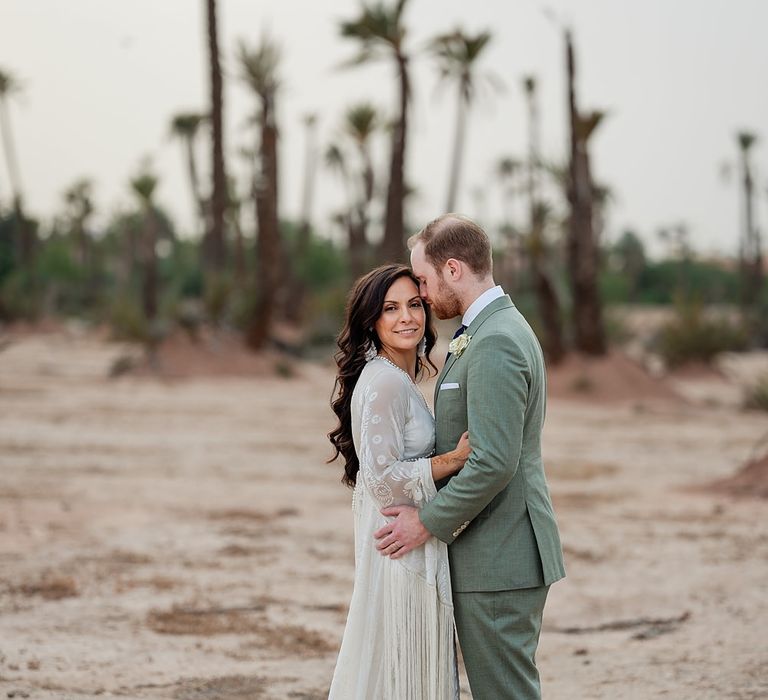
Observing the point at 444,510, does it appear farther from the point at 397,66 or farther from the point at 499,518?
the point at 397,66

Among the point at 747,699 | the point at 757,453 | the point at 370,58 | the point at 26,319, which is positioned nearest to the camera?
the point at 747,699

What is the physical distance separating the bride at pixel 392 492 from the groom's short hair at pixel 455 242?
0.16m

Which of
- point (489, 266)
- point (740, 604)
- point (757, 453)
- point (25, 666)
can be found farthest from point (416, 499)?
point (757, 453)

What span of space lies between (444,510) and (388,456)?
0.24 metres

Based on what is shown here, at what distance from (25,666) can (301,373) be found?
2121 cm

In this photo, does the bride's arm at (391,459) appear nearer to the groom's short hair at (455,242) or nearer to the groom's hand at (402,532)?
the groom's hand at (402,532)

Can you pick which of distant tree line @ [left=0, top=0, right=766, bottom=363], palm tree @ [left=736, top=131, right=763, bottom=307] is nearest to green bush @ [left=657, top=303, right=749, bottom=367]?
distant tree line @ [left=0, top=0, right=766, bottom=363]

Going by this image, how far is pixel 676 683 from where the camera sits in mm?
5594

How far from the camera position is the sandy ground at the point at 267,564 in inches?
226

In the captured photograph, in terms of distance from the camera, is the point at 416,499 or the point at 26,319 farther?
the point at 26,319

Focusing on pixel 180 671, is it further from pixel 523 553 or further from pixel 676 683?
pixel 523 553

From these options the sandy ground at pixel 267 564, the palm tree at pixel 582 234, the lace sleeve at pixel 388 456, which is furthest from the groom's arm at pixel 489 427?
the palm tree at pixel 582 234

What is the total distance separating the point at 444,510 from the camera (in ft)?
11.0

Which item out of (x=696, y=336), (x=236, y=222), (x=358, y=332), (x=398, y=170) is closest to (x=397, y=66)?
(x=398, y=170)
